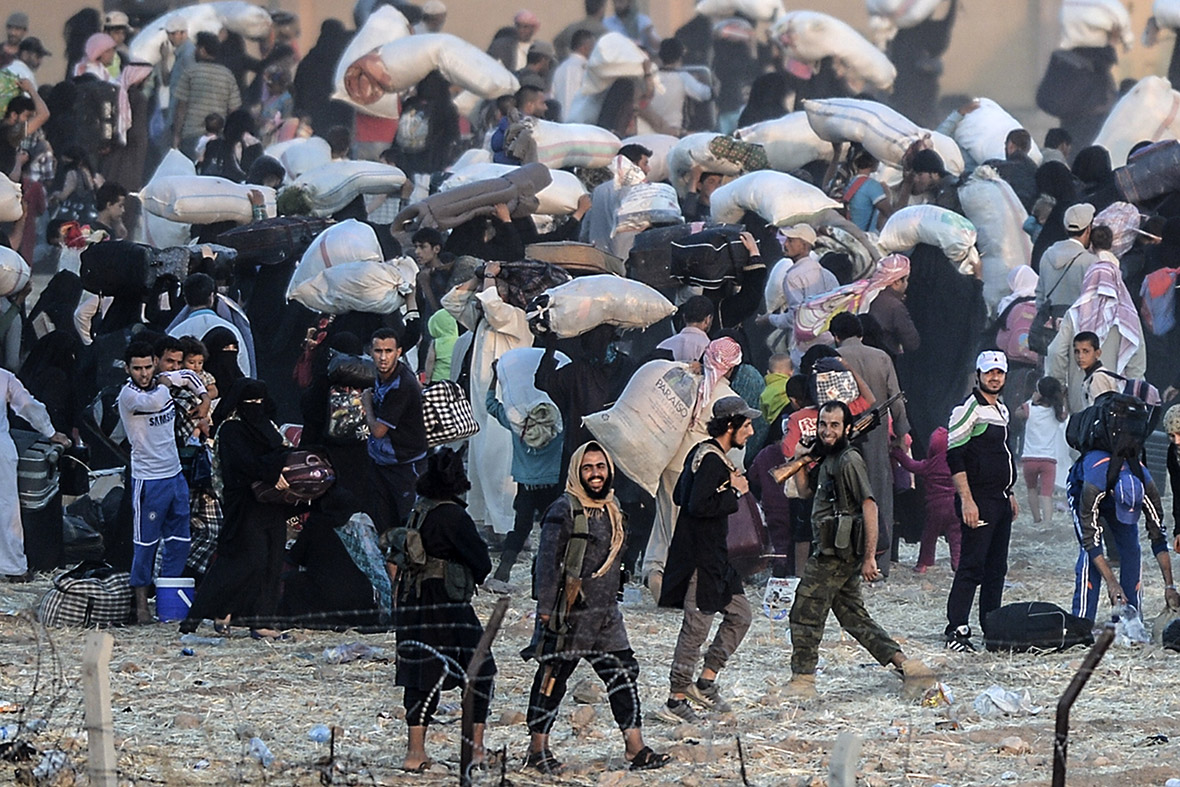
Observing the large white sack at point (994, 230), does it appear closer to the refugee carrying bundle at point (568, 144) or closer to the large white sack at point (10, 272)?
the refugee carrying bundle at point (568, 144)

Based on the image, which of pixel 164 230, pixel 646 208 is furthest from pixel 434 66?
pixel 646 208

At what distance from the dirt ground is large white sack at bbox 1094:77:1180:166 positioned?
7426 mm

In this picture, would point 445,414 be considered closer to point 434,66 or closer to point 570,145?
point 570,145

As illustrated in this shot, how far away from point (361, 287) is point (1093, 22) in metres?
11.5

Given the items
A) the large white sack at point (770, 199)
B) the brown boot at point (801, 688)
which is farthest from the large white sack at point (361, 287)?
the brown boot at point (801, 688)

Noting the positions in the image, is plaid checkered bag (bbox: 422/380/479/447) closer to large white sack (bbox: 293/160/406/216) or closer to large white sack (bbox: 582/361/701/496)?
large white sack (bbox: 582/361/701/496)

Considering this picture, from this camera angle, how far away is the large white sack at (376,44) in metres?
17.5

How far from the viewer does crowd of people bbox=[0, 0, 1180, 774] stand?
7379 mm

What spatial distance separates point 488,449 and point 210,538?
6.89ft

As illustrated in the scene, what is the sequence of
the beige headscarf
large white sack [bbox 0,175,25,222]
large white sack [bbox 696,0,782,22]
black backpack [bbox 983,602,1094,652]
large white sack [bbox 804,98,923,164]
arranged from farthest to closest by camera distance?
1. large white sack [bbox 696,0,782,22]
2. large white sack [bbox 804,98,923,164]
3. large white sack [bbox 0,175,25,222]
4. black backpack [bbox 983,602,1094,652]
5. the beige headscarf

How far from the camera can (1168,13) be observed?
58.2ft

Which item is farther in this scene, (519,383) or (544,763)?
(519,383)

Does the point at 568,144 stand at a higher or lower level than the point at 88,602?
higher

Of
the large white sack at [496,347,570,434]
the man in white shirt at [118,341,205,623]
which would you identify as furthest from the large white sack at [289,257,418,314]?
the man in white shirt at [118,341,205,623]
